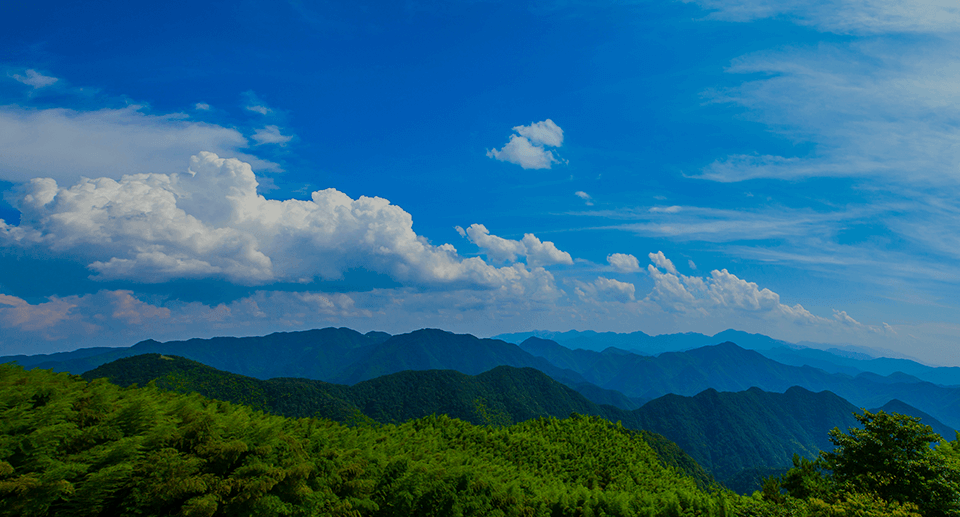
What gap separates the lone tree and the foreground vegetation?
0.22 m

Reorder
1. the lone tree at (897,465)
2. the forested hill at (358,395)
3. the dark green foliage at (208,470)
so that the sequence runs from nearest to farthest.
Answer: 1. the dark green foliage at (208,470)
2. the lone tree at (897,465)
3. the forested hill at (358,395)

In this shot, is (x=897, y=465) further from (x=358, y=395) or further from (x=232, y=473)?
(x=358, y=395)

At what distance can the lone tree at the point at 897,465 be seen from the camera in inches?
737

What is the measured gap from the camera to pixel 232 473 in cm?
1331

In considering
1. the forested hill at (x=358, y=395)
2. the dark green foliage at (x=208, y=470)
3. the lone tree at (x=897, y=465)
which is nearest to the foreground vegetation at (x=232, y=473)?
the dark green foliage at (x=208, y=470)

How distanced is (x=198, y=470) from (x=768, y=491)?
987 inches

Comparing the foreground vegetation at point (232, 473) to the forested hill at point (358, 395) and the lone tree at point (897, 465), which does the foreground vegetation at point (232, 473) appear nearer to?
the lone tree at point (897, 465)

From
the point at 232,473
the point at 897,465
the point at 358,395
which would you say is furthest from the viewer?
the point at 358,395

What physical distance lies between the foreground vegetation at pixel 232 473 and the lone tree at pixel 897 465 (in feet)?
0.72

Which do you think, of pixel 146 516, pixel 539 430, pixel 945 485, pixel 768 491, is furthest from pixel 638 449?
pixel 146 516

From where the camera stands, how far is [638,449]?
50.2 m

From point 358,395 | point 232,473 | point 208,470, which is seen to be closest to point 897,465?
point 232,473

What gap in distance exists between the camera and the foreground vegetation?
10875 millimetres

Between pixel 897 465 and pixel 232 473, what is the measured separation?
27.8 metres
